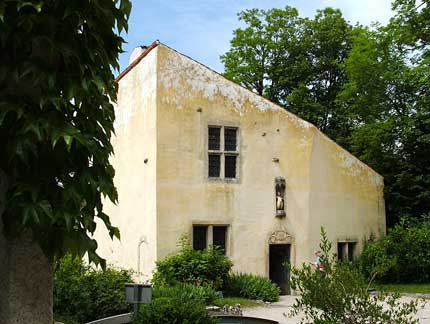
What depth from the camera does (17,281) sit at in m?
3.23

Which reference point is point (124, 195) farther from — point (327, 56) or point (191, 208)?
point (327, 56)

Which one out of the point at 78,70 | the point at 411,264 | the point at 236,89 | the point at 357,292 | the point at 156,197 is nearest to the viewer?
the point at 78,70

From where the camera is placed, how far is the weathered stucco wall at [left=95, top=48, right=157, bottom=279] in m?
16.8

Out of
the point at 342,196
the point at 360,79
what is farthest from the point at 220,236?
the point at 360,79

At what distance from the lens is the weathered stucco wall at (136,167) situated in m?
16.8

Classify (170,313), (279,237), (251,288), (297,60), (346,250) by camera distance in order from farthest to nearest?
(297,60) < (346,250) < (279,237) < (251,288) < (170,313)

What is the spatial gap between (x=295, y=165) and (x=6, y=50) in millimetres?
16061

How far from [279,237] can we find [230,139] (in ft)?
12.0

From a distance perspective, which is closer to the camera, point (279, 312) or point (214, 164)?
point (279, 312)

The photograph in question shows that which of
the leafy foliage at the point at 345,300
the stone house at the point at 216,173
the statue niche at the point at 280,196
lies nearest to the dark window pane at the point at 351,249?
the stone house at the point at 216,173

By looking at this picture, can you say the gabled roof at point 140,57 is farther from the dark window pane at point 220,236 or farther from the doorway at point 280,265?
the doorway at point 280,265

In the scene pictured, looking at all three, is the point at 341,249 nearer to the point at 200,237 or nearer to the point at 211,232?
the point at 211,232

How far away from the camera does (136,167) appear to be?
18047mm

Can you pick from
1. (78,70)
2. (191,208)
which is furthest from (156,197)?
(78,70)
